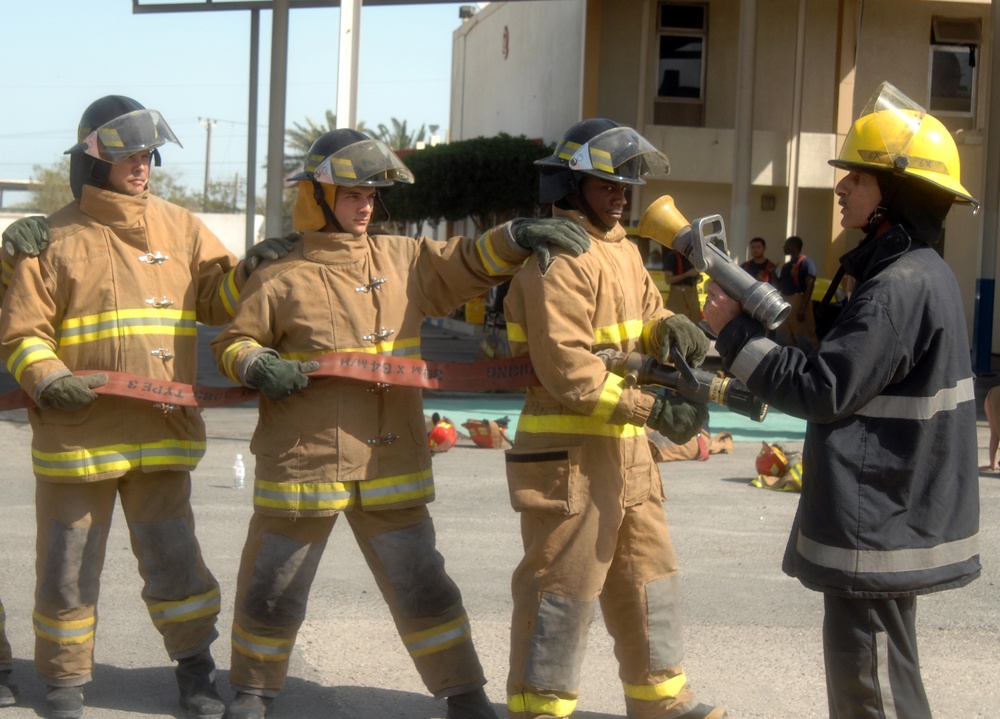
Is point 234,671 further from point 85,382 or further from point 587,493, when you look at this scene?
point 587,493

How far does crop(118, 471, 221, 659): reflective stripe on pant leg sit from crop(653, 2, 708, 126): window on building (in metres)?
18.3

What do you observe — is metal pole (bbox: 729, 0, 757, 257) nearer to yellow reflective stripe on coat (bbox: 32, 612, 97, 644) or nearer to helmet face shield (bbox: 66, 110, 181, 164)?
helmet face shield (bbox: 66, 110, 181, 164)

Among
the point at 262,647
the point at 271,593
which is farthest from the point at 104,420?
the point at 262,647

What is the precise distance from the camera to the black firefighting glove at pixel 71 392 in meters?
4.24

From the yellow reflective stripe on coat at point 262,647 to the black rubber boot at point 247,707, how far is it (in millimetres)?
156

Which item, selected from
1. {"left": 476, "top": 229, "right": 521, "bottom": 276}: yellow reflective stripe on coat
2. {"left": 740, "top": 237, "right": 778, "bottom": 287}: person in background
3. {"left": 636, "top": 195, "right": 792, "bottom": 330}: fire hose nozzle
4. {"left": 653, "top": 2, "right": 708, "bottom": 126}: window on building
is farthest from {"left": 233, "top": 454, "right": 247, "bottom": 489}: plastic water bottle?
{"left": 653, "top": 2, "right": 708, "bottom": 126}: window on building

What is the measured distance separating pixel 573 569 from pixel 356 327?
113 centimetres

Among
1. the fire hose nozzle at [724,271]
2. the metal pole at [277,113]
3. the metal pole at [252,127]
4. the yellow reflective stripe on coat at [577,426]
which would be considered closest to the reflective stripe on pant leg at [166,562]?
the yellow reflective stripe on coat at [577,426]

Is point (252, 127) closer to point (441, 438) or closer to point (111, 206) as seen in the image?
point (441, 438)

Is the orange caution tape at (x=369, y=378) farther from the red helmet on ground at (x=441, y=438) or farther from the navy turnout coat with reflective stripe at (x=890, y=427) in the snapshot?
the red helmet on ground at (x=441, y=438)

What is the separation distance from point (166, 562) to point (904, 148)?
2875 mm

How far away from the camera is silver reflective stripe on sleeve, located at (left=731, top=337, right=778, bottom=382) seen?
10.8 feet

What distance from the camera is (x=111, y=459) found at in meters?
4.39

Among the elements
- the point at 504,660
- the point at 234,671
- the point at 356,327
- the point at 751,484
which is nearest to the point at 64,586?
the point at 234,671
